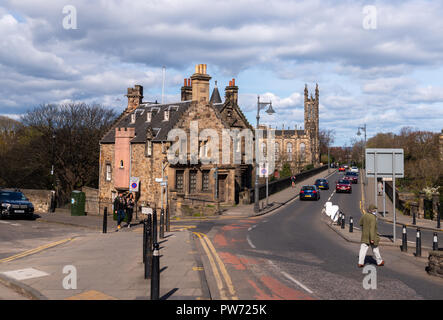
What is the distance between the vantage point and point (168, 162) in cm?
3319

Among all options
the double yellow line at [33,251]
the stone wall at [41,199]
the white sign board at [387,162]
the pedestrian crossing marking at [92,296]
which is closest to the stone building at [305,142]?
the stone wall at [41,199]

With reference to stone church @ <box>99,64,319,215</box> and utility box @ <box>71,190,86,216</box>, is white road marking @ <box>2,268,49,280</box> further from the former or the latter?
utility box @ <box>71,190,86,216</box>

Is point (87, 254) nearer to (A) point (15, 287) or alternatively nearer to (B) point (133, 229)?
(A) point (15, 287)

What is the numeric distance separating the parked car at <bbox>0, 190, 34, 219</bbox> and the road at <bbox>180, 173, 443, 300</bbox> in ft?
40.5

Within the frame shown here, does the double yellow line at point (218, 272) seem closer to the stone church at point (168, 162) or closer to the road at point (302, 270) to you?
the road at point (302, 270)

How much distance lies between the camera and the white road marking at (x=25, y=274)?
31.0 feet

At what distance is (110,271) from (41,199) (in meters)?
24.6

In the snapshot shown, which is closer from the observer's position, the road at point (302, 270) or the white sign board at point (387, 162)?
the road at point (302, 270)

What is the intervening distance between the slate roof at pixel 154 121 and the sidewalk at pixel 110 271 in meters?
21.0

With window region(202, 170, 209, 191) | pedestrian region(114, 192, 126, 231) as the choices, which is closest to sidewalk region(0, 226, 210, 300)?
pedestrian region(114, 192, 126, 231)

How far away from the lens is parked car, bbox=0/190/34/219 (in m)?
23.5

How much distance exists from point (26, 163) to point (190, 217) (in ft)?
109

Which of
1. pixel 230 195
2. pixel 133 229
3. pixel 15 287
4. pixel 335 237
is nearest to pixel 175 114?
pixel 230 195

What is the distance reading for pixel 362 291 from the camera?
8570mm
